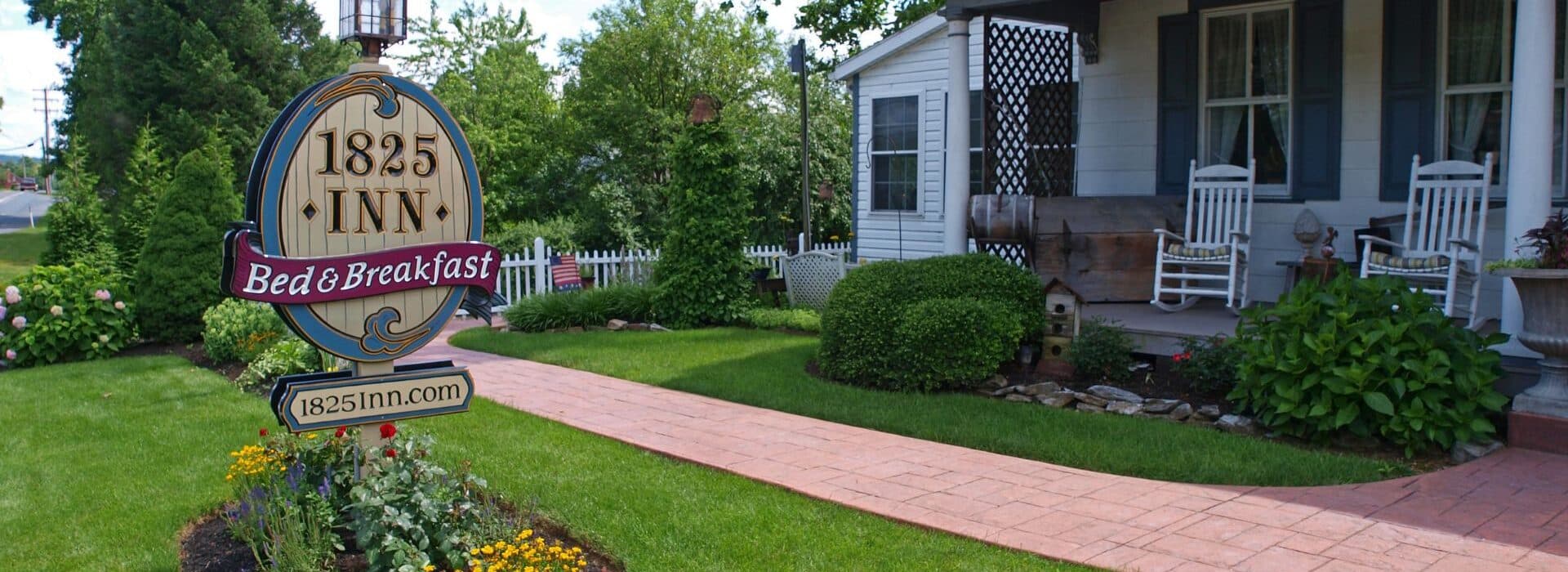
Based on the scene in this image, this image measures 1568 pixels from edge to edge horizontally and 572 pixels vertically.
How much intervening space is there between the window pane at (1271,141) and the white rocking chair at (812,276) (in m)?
4.92

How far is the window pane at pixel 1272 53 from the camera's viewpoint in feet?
28.0

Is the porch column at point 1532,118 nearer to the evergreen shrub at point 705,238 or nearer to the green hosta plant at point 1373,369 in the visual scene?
the green hosta plant at point 1373,369

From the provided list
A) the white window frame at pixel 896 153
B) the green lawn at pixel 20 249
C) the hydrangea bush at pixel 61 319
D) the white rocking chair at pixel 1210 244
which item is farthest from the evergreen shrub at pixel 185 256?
the green lawn at pixel 20 249

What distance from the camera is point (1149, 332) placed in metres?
7.79

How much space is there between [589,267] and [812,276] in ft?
10.7

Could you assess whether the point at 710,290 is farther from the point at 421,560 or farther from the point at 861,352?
the point at 421,560

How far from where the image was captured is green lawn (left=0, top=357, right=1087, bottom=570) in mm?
4500

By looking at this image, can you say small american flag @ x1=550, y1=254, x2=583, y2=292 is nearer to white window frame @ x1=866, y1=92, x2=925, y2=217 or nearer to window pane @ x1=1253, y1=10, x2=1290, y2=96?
white window frame @ x1=866, y1=92, x2=925, y2=217

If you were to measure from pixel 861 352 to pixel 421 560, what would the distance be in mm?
4454

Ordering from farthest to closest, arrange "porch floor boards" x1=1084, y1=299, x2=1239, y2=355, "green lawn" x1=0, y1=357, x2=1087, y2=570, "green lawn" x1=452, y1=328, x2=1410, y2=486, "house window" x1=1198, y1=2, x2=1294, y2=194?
"house window" x1=1198, y1=2, x2=1294, y2=194 < "porch floor boards" x1=1084, y1=299, x2=1239, y2=355 < "green lawn" x1=452, y1=328, x2=1410, y2=486 < "green lawn" x1=0, y1=357, x2=1087, y2=570

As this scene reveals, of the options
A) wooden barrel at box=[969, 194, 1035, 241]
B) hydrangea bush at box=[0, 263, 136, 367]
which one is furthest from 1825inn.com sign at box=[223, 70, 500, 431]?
hydrangea bush at box=[0, 263, 136, 367]

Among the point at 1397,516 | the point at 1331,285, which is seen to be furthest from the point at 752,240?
the point at 1397,516

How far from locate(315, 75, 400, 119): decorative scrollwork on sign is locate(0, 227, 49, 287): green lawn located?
2393cm

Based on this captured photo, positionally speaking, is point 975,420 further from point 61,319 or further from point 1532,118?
point 61,319
